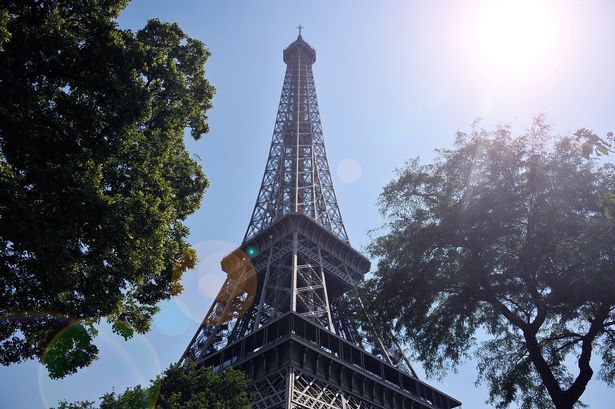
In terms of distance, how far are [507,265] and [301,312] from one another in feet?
104

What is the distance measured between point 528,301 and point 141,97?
11.6 m

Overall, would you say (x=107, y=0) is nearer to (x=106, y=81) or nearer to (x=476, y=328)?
(x=106, y=81)

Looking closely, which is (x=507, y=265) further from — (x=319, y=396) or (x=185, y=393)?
(x=319, y=396)

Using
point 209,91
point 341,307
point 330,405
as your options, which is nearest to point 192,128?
point 209,91

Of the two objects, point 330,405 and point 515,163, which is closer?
point 515,163

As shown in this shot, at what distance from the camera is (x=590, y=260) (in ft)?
39.0

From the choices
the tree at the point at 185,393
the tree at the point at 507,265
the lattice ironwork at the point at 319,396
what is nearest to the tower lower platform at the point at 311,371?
the lattice ironwork at the point at 319,396

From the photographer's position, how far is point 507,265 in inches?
557

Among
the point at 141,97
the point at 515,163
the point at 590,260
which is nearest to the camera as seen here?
the point at 590,260

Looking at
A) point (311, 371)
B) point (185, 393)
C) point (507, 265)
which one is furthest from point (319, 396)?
point (507, 265)

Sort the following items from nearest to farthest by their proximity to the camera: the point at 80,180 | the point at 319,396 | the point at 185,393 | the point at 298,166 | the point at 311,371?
the point at 80,180
the point at 185,393
the point at 319,396
the point at 311,371
the point at 298,166

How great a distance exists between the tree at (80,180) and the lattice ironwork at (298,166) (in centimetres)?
3930

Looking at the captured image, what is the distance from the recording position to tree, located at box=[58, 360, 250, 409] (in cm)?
2286

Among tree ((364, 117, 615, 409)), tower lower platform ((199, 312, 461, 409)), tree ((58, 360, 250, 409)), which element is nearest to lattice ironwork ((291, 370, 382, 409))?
tower lower platform ((199, 312, 461, 409))
